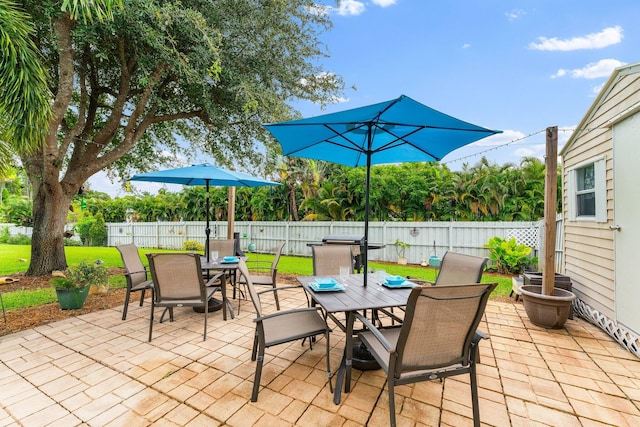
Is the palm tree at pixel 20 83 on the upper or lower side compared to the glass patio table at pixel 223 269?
upper

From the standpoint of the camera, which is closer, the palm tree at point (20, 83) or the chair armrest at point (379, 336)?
the chair armrest at point (379, 336)

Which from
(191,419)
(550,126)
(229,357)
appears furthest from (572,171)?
(191,419)

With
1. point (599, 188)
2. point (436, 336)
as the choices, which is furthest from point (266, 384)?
point (599, 188)

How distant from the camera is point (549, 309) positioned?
370 cm

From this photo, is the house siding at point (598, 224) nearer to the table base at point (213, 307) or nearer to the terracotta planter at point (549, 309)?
the terracotta planter at point (549, 309)

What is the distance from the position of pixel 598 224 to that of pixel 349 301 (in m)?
3.88

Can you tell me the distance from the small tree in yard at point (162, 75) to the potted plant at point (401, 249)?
5.02 metres

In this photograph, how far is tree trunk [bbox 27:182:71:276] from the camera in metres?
6.78

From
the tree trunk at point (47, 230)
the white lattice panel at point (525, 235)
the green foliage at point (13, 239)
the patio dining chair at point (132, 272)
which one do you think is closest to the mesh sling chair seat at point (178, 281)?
the patio dining chair at point (132, 272)

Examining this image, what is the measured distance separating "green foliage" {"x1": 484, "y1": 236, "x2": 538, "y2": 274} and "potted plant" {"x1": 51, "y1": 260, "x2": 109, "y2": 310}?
8.79m

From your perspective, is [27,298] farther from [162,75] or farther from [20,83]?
[162,75]

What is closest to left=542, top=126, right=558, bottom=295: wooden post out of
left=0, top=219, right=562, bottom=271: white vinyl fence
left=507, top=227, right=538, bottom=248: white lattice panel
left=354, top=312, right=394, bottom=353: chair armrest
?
left=0, top=219, right=562, bottom=271: white vinyl fence

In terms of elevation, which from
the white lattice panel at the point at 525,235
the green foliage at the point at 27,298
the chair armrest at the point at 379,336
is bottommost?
the green foliage at the point at 27,298

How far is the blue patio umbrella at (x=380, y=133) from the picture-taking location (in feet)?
8.02
